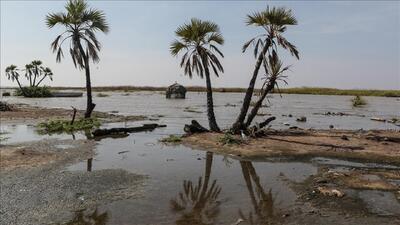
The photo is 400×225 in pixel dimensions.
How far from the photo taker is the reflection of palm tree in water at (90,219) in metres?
8.65

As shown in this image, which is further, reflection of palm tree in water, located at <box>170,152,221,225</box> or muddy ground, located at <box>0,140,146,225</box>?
muddy ground, located at <box>0,140,146,225</box>

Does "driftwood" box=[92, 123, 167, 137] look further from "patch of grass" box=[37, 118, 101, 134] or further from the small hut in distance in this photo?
the small hut in distance

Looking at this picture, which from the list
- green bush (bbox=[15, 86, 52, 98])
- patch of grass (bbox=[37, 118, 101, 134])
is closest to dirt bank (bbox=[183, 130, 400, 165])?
patch of grass (bbox=[37, 118, 101, 134])

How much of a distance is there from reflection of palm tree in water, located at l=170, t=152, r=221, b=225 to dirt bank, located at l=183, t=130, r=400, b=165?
4.72m

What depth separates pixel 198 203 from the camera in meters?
9.87

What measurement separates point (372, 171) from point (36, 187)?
9.36m

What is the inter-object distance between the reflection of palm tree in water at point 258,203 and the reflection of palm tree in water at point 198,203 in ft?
2.35

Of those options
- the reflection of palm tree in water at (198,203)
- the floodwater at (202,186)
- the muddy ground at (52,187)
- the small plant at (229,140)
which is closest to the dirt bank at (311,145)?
the small plant at (229,140)

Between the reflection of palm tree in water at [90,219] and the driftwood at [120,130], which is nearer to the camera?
the reflection of palm tree in water at [90,219]

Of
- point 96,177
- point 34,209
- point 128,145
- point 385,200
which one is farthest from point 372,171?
point 128,145

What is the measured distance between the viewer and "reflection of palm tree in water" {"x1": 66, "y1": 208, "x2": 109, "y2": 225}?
865cm

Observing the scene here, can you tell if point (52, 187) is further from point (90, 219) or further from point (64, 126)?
point (64, 126)

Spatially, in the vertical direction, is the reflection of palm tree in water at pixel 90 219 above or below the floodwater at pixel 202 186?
below

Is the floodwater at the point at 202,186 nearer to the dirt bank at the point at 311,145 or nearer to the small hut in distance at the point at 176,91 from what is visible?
the dirt bank at the point at 311,145
